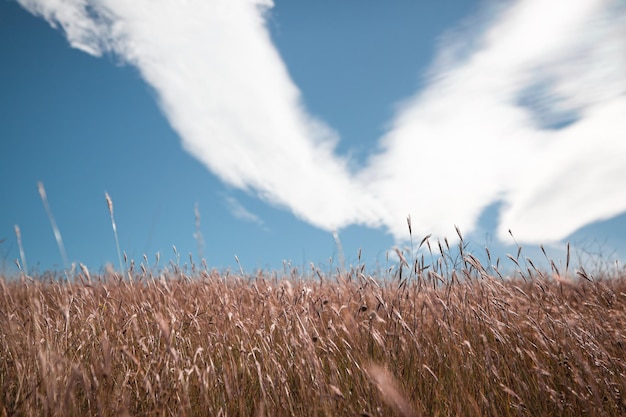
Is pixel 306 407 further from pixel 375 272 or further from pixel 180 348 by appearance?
pixel 375 272

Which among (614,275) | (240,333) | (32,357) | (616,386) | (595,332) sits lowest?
(616,386)

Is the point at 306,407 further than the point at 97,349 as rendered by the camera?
No

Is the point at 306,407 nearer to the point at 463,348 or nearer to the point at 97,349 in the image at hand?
the point at 463,348

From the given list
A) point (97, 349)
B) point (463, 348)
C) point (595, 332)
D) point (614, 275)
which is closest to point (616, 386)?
point (595, 332)

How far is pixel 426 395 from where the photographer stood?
269cm

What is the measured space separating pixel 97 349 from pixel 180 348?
75 cm

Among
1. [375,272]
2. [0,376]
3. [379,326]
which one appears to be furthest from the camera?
[375,272]

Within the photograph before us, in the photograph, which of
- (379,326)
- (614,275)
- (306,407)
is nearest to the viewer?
(306,407)

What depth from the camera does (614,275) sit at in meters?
7.63

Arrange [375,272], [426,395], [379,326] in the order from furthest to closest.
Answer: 1. [375,272]
2. [379,326]
3. [426,395]

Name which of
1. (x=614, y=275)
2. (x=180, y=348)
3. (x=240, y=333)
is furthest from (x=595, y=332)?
(x=614, y=275)

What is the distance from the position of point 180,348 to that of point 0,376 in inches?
53.1

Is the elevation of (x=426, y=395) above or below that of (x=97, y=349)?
below

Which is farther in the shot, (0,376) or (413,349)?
(0,376)
